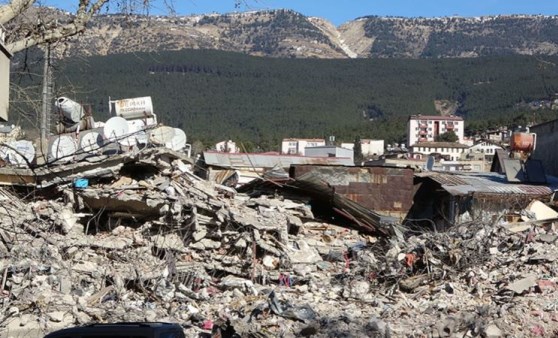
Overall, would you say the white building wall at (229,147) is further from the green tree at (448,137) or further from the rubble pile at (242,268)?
the green tree at (448,137)

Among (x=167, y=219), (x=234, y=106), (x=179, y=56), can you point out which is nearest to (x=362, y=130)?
(x=234, y=106)

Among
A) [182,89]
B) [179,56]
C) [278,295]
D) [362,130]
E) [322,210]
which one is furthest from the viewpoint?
[179,56]

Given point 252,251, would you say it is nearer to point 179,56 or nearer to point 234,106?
point 234,106

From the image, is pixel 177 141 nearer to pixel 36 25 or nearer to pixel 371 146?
pixel 36 25

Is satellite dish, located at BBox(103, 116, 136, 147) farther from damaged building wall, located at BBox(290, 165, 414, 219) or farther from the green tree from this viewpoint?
the green tree

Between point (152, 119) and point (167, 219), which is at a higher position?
point (152, 119)

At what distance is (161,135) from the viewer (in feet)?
78.8

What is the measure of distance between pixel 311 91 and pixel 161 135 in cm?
13569

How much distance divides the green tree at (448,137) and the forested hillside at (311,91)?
5.19 m

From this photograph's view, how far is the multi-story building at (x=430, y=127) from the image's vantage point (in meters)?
117

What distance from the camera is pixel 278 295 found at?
15.7 m

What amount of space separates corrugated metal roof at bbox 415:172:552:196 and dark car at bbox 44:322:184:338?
15615 mm

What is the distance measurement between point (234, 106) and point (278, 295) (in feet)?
415

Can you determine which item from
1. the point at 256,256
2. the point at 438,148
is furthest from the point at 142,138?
the point at 438,148
